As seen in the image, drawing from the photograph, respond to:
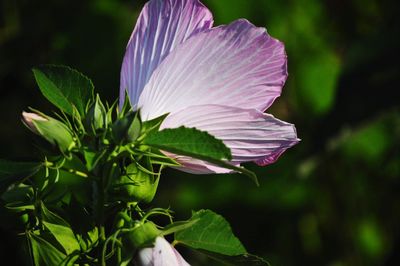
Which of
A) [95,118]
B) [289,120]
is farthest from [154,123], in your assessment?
[289,120]

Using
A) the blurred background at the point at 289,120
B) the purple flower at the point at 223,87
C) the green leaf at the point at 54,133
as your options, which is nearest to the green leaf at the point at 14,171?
the green leaf at the point at 54,133

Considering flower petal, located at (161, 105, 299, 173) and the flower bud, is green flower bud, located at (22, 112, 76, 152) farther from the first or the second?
flower petal, located at (161, 105, 299, 173)

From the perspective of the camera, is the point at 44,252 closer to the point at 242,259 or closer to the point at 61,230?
the point at 61,230

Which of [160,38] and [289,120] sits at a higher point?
[160,38]

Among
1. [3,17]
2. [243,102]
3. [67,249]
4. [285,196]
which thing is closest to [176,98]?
[243,102]

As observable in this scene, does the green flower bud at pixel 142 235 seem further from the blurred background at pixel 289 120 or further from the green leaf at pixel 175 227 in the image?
the blurred background at pixel 289 120

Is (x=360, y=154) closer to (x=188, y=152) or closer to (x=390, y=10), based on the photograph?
(x=390, y=10)
